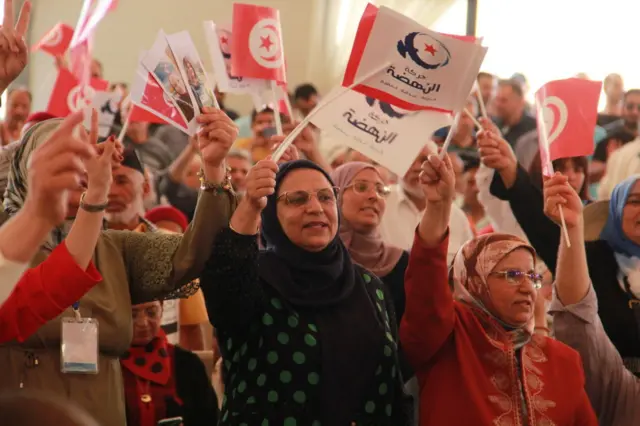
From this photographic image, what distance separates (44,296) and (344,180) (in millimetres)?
1556

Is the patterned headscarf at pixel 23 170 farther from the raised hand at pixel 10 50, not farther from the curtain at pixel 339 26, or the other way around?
the curtain at pixel 339 26

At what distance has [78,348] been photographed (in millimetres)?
2164

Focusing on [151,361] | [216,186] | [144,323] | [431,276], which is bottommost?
[151,361]

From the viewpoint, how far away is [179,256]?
231 centimetres

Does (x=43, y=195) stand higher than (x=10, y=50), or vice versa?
(x=10, y=50)

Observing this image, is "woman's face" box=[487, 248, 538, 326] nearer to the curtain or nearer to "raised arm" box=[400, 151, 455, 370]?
"raised arm" box=[400, 151, 455, 370]

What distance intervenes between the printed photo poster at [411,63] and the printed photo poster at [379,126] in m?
0.08

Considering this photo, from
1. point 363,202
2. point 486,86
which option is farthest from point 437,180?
point 486,86

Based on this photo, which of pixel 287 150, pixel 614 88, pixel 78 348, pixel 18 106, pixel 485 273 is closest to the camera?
pixel 78 348

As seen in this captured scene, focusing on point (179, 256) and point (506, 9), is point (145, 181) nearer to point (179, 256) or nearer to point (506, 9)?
point (179, 256)

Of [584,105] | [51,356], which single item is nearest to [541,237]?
[584,105]

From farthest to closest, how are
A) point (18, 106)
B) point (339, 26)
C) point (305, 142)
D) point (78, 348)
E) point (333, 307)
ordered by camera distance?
point (339, 26)
point (18, 106)
point (305, 142)
point (333, 307)
point (78, 348)

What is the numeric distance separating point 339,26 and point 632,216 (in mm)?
4696

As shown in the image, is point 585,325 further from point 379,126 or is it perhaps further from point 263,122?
point 263,122
